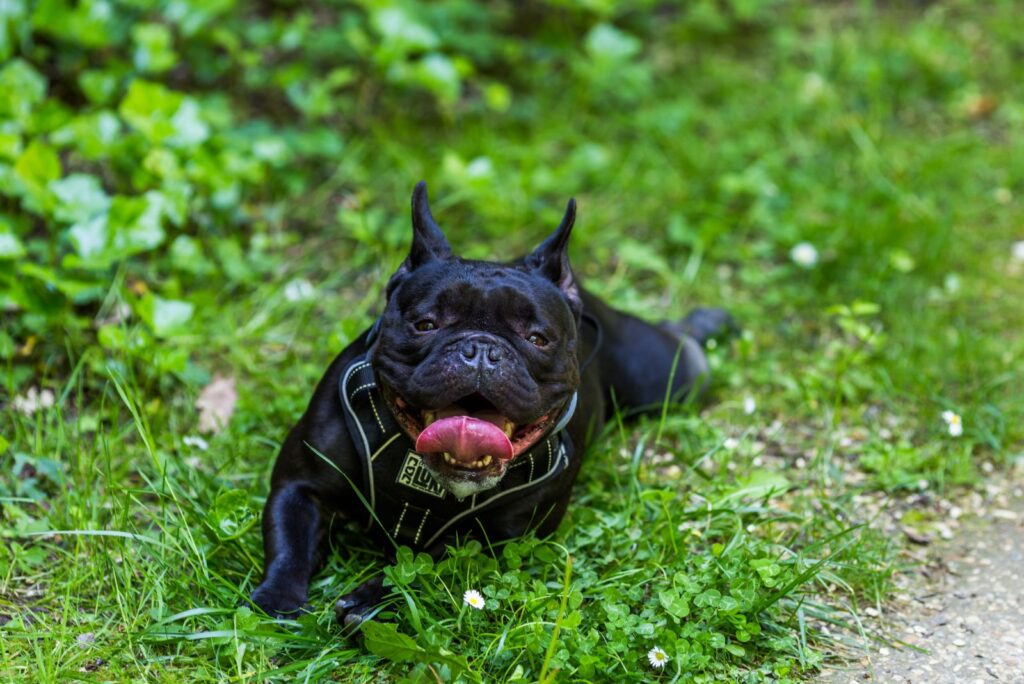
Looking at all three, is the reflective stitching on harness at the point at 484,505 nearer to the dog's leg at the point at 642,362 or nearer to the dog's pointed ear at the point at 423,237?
the dog's pointed ear at the point at 423,237

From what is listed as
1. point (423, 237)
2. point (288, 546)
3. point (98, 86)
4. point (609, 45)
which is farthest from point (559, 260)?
point (609, 45)

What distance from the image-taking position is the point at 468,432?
306cm

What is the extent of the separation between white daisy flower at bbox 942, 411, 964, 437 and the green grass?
4.0 inches

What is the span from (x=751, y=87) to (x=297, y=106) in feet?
8.70

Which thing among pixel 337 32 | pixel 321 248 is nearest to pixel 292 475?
pixel 321 248

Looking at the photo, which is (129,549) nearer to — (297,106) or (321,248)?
(321,248)

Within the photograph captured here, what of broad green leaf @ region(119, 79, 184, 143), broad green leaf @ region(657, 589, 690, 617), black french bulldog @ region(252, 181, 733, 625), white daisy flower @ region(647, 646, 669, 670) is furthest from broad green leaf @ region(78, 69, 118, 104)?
white daisy flower @ region(647, 646, 669, 670)

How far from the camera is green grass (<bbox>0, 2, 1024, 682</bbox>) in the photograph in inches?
131

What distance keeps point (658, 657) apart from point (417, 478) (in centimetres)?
82

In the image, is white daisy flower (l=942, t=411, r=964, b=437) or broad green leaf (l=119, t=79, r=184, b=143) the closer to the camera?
white daisy flower (l=942, t=411, r=964, b=437)

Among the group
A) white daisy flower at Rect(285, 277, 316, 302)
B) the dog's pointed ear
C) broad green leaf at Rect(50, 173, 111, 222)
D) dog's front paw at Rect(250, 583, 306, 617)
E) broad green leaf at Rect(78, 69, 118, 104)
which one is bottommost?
white daisy flower at Rect(285, 277, 316, 302)

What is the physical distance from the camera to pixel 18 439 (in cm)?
402

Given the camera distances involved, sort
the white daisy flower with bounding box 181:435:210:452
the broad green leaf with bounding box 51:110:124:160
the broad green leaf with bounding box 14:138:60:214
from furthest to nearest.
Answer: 1. the broad green leaf with bounding box 51:110:124:160
2. the broad green leaf with bounding box 14:138:60:214
3. the white daisy flower with bounding box 181:435:210:452

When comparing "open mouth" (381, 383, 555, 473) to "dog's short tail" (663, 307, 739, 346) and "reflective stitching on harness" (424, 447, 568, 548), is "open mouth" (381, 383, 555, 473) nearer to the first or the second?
"reflective stitching on harness" (424, 447, 568, 548)
